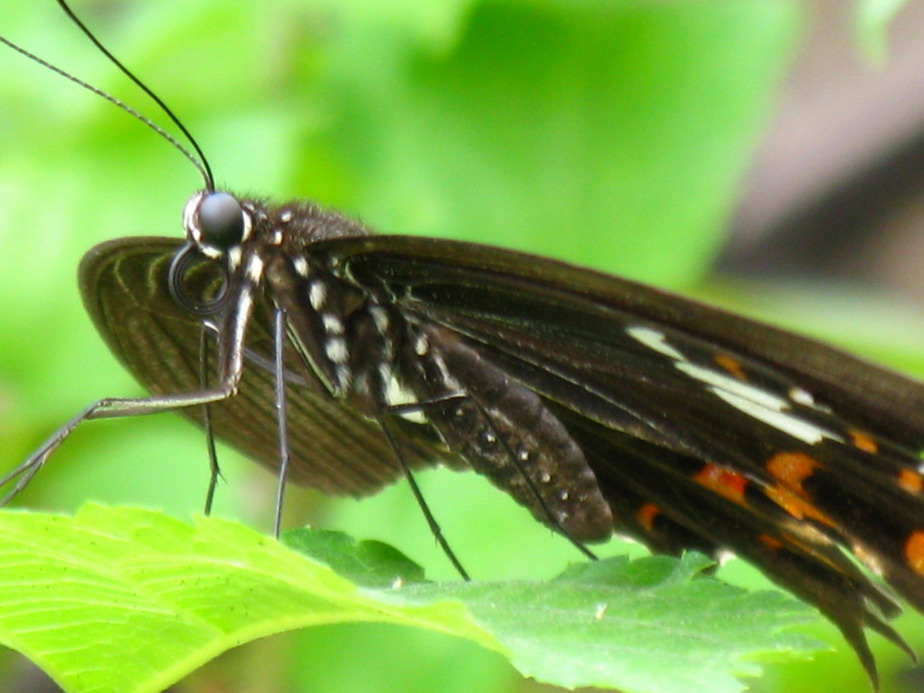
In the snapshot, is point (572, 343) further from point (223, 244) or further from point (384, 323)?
point (223, 244)

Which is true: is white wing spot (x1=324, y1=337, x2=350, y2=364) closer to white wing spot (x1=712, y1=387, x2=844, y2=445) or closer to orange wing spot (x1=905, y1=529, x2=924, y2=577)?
white wing spot (x1=712, y1=387, x2=844, y2=445)

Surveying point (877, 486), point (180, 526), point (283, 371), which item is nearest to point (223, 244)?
point (283, 371)

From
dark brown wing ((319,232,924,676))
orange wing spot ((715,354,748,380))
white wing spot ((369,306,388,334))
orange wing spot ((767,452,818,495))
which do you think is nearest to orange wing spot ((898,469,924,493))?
dark brown wing ((319,232,924,676))

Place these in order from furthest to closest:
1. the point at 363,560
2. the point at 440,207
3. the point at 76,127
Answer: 1. the point at 440,207
2. the point at 76,127
3. the point at 363,560

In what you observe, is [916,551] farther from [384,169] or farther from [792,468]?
[384,169]

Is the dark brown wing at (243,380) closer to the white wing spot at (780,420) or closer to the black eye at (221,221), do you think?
the black eye at (221,221)
